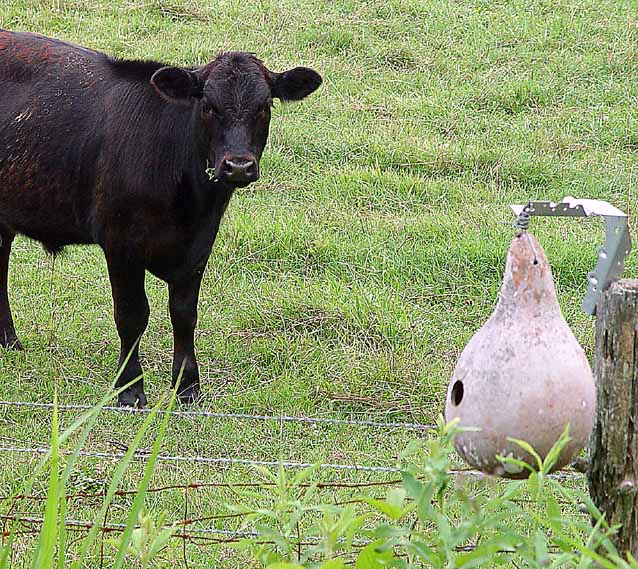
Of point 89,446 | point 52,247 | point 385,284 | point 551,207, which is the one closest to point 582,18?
point 385,284

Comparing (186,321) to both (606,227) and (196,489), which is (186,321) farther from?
(606,227)

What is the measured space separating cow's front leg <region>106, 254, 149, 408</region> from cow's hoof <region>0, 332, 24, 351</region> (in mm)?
839

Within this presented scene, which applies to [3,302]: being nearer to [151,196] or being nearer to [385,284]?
[151,196]

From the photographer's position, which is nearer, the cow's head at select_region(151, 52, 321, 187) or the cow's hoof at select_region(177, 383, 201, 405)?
the cow's head at select_region(151, 52, 321, 187)

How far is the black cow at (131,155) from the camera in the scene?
5203 mm

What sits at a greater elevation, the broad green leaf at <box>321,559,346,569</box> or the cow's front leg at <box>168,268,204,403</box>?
the broad green leaf at <box>321,559,346,569</box>

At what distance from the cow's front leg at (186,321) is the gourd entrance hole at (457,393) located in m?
3.19

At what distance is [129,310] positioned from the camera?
5609 mm

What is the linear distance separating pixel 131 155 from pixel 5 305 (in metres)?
1.43

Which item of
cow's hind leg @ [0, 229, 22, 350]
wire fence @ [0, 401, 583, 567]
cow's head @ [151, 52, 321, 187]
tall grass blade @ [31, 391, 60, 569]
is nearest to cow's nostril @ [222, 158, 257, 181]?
cow's head @ [151, 52, 321, 187]

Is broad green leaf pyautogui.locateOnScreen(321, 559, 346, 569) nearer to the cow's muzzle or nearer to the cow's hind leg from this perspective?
the cow's muzzle

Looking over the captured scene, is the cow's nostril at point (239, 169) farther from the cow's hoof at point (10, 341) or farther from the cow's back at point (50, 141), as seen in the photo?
the cow's hoof at point (10, 341)

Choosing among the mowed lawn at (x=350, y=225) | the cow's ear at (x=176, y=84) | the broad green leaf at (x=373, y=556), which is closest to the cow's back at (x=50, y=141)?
the cow's ear at (x=176, y=84)

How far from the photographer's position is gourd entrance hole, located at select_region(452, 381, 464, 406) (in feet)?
8.35
